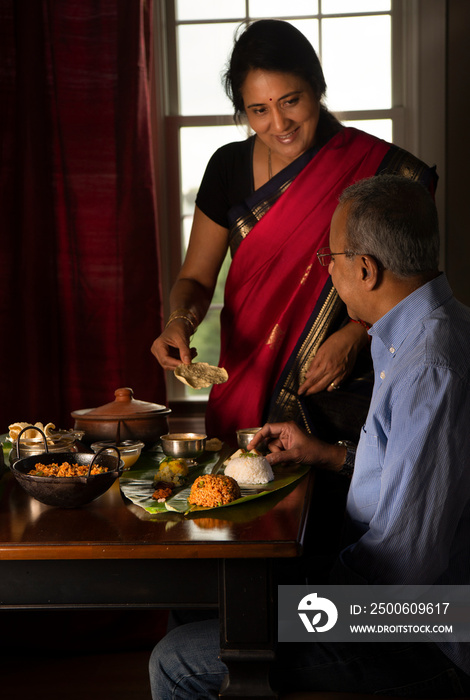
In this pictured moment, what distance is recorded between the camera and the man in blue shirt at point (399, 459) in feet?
3.81

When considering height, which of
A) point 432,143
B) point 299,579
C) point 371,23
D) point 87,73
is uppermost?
point 371,23

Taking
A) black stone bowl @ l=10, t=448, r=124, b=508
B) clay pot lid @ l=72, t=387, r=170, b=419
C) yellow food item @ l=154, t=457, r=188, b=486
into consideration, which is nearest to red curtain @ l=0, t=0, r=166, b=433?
clay pot lid @ l=72, t=387, r=170, b=419

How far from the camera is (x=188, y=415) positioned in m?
3.04

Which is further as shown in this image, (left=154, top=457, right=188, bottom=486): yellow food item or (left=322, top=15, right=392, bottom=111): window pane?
(left=322, top=15, right=392, bottom=111): window pane

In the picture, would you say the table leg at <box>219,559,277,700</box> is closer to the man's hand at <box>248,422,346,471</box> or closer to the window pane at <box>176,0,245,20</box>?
the man's hand at <box>248,422,346,471</box>

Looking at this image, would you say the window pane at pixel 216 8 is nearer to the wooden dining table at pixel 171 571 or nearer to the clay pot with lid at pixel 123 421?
the clay pot with lid at pixel 123 421

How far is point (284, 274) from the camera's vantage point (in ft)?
6.98

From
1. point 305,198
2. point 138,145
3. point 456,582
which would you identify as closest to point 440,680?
point 456,582

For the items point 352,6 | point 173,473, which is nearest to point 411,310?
point 173,473

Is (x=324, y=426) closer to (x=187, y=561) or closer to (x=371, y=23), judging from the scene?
(x=187, y=561)

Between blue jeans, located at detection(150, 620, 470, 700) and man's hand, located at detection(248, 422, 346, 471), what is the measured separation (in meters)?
0.51

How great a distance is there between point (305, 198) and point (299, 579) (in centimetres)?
110

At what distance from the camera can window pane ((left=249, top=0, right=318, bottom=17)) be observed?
2.99 meters

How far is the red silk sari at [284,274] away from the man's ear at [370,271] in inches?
28.6
